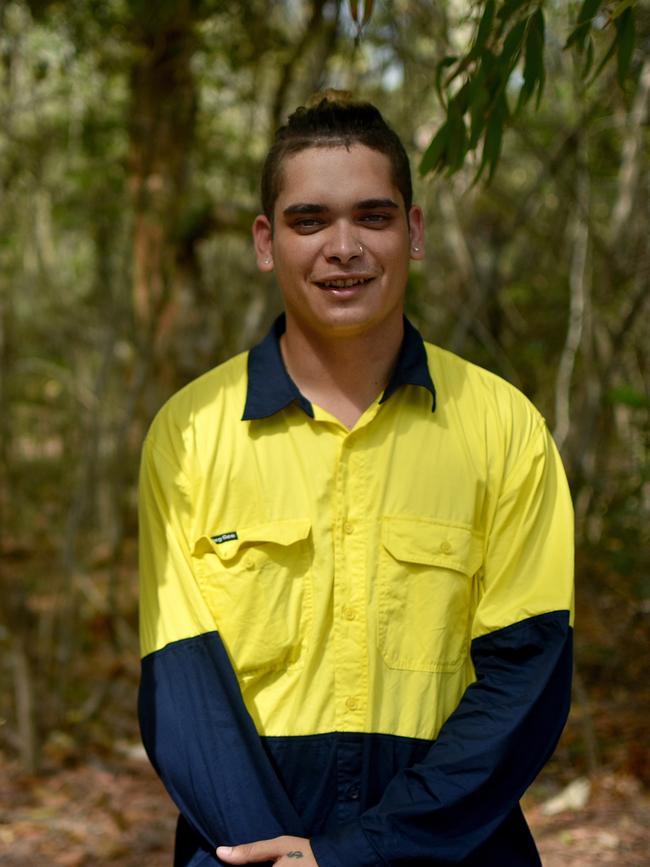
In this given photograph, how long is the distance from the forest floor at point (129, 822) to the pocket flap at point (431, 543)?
2.46m

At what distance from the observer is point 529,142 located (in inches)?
177

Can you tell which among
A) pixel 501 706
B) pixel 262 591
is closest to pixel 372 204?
pixel 262 591

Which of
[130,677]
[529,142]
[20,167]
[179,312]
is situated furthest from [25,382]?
A: [529,142]

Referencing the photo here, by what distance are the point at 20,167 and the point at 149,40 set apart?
3.77ft

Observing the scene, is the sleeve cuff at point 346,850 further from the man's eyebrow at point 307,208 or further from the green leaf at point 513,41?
the green leaf at point 513,41

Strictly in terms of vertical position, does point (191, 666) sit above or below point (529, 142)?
below

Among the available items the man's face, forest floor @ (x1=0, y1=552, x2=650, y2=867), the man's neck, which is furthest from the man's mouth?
forest floor @ (x1=0, y1=552, x2=650, y2=867)

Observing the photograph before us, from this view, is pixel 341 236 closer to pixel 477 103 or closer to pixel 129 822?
pixel 477 103

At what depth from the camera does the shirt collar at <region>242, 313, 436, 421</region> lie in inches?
74.7

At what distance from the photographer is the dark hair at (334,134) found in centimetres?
187

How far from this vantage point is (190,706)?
1.73m

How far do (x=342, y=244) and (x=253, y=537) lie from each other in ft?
1.89

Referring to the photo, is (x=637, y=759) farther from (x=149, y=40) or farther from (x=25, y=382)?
(x=25, y=382)

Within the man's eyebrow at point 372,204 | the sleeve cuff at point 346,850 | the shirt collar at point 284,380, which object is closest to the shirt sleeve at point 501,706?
the sleeve cuff at point 346,850
